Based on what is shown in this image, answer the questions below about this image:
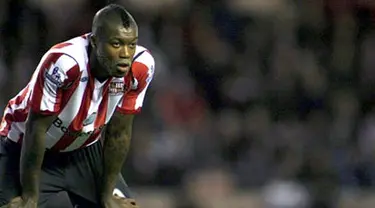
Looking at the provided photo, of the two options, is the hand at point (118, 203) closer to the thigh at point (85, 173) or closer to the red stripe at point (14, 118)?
the thigh at point (85, 173)

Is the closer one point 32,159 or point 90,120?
point 32,159

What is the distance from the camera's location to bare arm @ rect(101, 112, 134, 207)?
18.9 ft

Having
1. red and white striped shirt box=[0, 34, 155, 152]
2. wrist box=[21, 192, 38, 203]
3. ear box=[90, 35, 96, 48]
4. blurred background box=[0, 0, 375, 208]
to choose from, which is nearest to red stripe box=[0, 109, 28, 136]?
red and white striped shirt box=[0, 34, 155, 152]

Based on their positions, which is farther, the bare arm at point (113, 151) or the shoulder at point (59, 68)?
the bare arm at point (113, 151)

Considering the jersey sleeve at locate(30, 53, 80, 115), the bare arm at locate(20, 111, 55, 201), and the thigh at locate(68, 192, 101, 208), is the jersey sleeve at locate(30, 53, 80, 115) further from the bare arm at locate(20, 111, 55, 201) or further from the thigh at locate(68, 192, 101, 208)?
the thigh at locate(68, 192, 101, 208)

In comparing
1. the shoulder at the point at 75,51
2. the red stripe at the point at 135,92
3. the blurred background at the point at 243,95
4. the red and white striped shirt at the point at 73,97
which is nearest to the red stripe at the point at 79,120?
the red and white striped shirt at the point at 73,97

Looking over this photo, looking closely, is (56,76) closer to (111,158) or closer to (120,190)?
(111,158)

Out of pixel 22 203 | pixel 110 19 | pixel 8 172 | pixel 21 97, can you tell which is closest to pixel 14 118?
pixel 21 97

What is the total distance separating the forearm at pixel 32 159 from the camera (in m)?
5.38

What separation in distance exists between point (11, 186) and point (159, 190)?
3911mm

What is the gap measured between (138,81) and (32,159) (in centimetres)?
60

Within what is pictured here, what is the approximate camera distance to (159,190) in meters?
9.52

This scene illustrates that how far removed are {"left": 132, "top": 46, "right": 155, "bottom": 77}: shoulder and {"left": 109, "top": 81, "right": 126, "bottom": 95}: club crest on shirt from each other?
79 millimetres

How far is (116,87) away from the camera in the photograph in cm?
551
